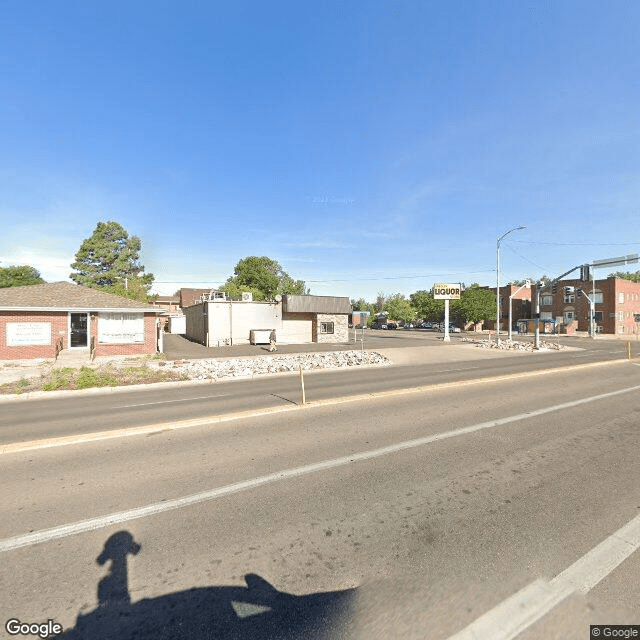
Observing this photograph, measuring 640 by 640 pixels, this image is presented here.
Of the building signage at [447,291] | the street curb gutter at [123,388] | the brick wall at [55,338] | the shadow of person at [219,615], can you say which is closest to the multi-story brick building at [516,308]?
the building signage at [447,291]

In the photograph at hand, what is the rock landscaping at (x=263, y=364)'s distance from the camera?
1656 cm

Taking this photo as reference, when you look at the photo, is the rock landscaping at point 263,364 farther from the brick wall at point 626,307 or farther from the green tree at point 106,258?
the brick wall at point 626,307

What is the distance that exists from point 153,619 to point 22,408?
10.9 meters

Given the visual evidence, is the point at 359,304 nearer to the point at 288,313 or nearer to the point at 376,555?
the point at 288,313

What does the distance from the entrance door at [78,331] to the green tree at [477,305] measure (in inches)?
2285

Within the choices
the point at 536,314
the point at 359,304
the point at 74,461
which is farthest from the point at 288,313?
the point at 359,304

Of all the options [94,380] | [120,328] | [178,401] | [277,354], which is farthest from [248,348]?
[178,401]

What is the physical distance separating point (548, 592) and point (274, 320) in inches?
1177

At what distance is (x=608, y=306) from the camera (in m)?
58.9

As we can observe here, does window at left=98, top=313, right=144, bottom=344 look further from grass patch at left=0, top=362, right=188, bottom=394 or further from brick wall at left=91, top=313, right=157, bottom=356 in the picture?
grass patch at left=0, top=362, right=188, bottom=394

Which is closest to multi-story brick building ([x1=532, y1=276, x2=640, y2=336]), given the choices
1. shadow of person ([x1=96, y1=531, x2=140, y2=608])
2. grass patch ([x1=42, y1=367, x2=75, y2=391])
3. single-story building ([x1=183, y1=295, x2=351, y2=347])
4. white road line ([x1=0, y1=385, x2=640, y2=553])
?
single-story building ([x1=183, y1=295, x2=351, y2=347])

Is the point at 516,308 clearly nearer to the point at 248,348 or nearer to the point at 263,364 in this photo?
the point at 248,348

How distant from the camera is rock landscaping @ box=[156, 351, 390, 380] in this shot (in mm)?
16562

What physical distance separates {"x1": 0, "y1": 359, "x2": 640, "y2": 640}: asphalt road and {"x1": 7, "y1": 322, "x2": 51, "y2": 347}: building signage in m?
18.2
